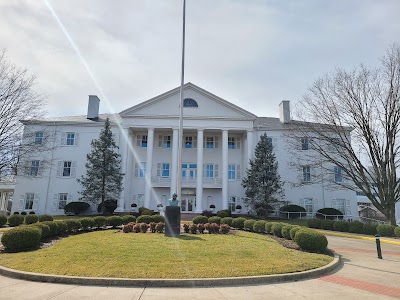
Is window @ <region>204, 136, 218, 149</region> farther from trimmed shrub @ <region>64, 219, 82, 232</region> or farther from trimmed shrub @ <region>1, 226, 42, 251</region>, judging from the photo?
trimmed shrub @ <region>1, 226, 42, 251</region>

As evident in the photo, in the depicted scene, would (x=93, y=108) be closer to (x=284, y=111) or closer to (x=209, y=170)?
(x=209, y=170)

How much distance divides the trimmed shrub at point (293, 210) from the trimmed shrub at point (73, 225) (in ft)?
76.6

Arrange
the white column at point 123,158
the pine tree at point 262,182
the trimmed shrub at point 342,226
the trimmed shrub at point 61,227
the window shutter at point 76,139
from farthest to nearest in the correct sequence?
the window shutter at point 76,139, the white column at point 123,158, the pine tree at point 262,182, the trimmed shrub at point 342,226, the trimmed shrub at point 61,227

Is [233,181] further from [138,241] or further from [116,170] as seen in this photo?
[138,241]

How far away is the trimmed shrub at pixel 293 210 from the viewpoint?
34.2m

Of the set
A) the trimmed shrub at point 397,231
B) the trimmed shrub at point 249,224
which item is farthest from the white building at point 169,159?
the trimmed shrub at point 397,231

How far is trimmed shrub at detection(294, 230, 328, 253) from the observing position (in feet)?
39.0

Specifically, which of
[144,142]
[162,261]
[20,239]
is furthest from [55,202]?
[162,261]

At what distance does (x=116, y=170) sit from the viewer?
1316 inches

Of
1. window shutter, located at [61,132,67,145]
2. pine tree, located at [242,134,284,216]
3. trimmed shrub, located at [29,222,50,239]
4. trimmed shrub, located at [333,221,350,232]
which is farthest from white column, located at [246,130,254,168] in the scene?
trimmed shrub, located at [29,222,50,239]

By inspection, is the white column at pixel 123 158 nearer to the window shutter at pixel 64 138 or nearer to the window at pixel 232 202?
the window shutter at pixel 64 138

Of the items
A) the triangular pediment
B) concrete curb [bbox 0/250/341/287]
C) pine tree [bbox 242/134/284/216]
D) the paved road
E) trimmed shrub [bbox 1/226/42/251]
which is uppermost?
the triangular pediment

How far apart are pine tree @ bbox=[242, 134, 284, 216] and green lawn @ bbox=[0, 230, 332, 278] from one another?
19994 mm

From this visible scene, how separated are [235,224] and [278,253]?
10072 mm
